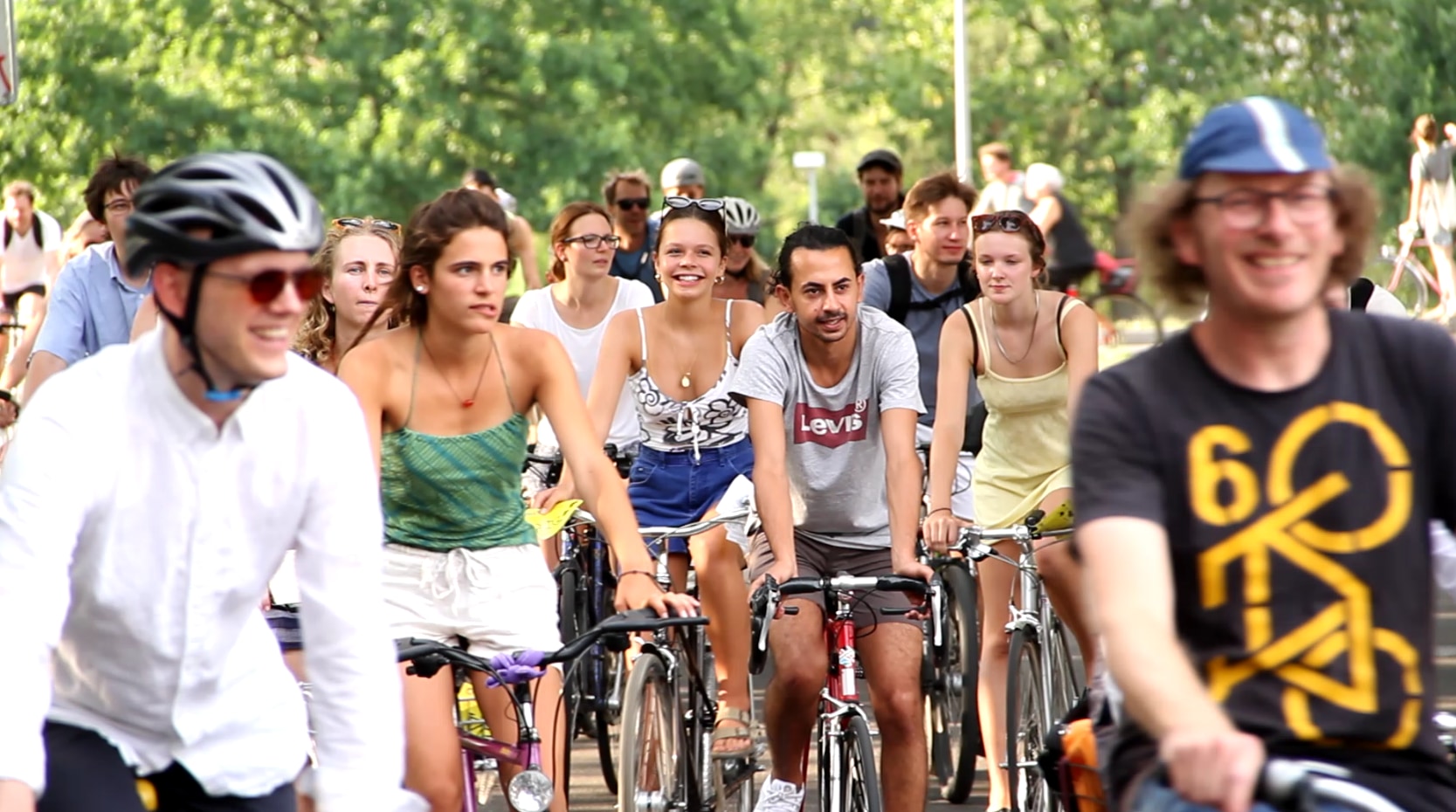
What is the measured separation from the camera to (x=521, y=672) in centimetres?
526

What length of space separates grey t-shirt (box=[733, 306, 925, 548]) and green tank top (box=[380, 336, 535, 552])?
1.29m

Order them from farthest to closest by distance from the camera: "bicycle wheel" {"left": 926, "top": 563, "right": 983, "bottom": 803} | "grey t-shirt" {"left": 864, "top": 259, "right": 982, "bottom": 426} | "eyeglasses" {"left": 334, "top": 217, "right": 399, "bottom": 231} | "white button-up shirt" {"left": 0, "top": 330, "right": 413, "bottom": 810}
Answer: "grey t-shirt" {"left": 864, "top": 259, "right": 982, "bottom": 426}, "bicycle wheel" {"left": 926, "top": 563, "right": 983, "bottom": 803}, "eyeglasses" {"left": 334, "top": 217, "right": 399, "bottom": 231}, "white button-up shirt" {"left": 0, "top": 330, "right": 413, "bottom": 810}

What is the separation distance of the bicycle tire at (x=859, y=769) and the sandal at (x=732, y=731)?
29.9 inches

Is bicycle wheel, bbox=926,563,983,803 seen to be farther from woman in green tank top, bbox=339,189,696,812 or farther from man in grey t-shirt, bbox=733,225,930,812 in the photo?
woman in green tank top, bbox=339,189,696,812

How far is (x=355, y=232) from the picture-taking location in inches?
302

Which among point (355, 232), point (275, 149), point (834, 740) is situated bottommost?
point (834, 740)

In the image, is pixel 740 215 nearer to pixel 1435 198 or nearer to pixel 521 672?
pixel 521 672

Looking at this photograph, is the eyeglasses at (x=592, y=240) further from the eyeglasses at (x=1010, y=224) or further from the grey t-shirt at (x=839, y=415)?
the grey t-shirt at (x=839, y=415)

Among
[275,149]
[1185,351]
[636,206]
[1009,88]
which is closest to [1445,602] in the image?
[636,206]

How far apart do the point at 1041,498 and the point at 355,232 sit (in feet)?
7.83

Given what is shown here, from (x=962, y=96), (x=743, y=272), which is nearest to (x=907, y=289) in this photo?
(x=743, y=272)

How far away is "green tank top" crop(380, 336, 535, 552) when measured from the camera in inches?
227

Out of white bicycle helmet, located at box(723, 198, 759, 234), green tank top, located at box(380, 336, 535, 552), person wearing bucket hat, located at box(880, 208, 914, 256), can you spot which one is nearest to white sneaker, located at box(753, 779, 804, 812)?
green tank top, located at box(380, 336, 535, 552)

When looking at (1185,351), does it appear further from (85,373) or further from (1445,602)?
(1445,602)
